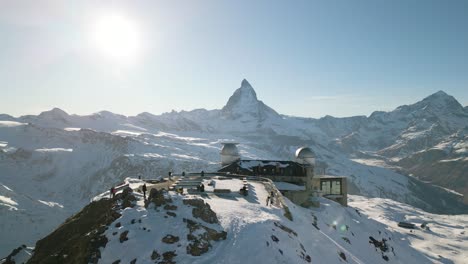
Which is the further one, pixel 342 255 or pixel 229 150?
pixel 229 150

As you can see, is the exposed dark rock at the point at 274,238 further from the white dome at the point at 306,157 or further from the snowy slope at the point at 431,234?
the snowy slope at the point at 431,234

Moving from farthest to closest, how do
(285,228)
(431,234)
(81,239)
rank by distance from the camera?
(431,234)
(285,228)
(81,239)

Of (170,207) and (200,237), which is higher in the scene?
(170,207)

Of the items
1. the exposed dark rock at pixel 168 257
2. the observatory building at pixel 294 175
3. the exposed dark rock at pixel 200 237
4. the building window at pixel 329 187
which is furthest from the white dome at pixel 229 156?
the exposed dark rock at pixel 168 257

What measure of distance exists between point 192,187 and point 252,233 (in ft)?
65.4

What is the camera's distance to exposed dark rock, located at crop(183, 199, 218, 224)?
28422mm

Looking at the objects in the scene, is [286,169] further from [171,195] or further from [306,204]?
[171,195]

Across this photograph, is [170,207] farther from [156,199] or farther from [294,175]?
[294,175]

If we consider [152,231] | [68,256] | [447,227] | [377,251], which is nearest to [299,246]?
[152,231]

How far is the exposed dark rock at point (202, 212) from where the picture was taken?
28422 millimetres

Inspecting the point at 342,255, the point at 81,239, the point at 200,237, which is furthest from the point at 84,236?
the point at 342,255

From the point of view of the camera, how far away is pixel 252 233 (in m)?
26.4

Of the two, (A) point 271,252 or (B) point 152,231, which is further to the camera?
(B) point 152,231

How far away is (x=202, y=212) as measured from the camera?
28938 mm
